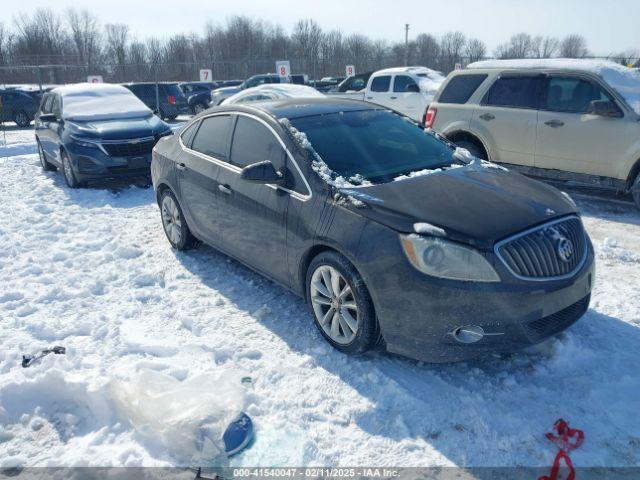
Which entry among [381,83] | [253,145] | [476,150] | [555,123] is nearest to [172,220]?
[253,145]

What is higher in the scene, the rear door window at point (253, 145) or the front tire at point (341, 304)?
the rear door window at point (253, 145)

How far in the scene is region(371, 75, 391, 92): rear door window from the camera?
15016 mm

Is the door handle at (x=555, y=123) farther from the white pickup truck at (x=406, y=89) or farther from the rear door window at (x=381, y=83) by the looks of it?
the rear door window at (x=381, y=83)

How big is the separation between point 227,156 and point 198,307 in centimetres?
139

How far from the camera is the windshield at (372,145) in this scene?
13.0ft

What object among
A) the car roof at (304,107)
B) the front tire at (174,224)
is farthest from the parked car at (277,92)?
the car roof at (304,107)

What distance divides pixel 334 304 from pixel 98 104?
27.3ft

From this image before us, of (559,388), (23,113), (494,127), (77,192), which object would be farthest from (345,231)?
(23,113)

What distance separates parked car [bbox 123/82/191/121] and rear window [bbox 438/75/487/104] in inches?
663

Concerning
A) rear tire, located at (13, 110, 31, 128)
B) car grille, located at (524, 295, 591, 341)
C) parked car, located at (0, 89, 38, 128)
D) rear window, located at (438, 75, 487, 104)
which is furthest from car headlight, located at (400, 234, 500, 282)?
rear tire, located at (13, 110, 31, 128)

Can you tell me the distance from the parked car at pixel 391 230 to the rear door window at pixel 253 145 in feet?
0.04

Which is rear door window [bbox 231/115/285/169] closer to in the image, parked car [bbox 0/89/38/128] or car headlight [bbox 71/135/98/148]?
car headlight [bbox 71/135/98/148]

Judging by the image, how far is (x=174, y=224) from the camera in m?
5.83

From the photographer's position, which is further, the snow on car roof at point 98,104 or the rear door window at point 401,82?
the rear door window at point 401,82
